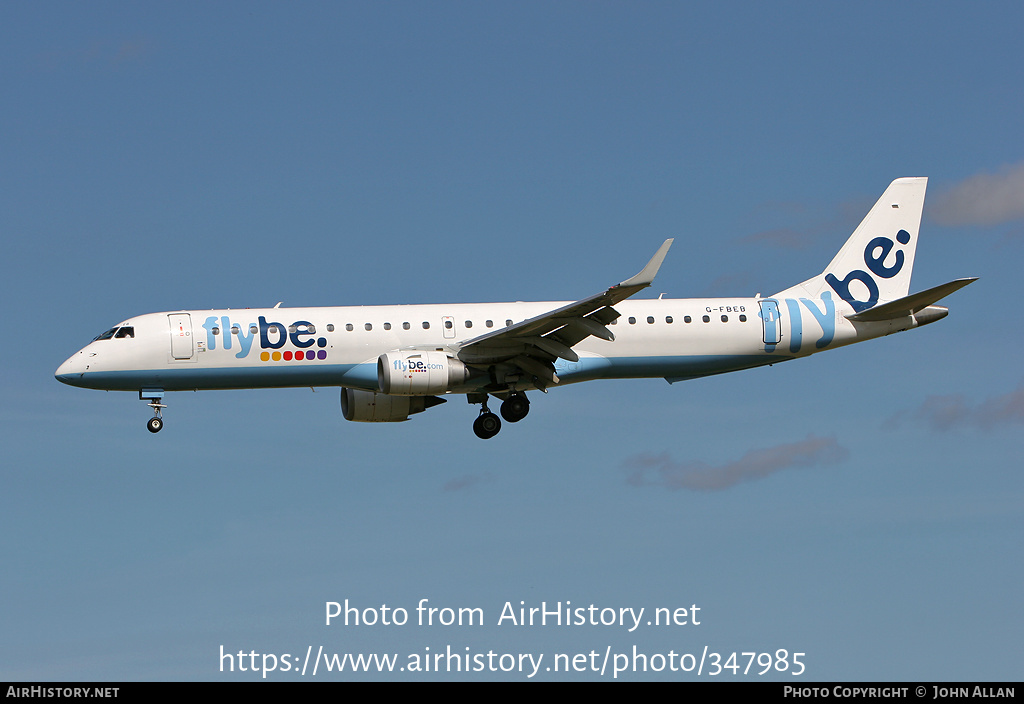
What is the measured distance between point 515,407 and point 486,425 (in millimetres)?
1002

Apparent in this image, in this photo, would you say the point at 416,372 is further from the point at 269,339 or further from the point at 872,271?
the point at 872,271

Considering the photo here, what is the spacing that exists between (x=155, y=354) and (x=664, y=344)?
14.6 metres

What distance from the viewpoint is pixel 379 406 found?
41.2m

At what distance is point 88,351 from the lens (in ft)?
127

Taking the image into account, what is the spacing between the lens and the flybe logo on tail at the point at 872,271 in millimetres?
43031

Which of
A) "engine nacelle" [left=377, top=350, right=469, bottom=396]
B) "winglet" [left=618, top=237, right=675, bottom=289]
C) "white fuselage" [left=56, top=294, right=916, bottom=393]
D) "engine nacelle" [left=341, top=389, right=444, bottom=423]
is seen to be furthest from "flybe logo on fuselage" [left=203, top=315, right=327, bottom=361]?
"winglet" [left=618, top=237, right=675, bottom=289]

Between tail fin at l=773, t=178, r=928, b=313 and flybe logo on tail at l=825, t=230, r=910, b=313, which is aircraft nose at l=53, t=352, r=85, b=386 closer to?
tail fin at l=773, t=178, r=928, b=313

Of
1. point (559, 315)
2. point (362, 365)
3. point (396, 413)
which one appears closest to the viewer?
point (559, 315)

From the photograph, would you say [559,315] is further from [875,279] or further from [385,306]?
[875,279]

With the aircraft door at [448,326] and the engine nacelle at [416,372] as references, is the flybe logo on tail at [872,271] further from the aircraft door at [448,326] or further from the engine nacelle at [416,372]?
the engine nacelle at [416,372]

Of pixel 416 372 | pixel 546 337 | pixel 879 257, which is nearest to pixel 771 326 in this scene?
pixel 879 257
